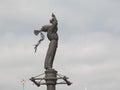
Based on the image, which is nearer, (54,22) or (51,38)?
(51,38)

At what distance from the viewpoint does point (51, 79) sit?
13.8 metres

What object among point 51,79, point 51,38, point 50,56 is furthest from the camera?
point 51,38

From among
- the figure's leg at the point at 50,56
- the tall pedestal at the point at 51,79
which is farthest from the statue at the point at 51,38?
the tall pedestal at the point at 51,79

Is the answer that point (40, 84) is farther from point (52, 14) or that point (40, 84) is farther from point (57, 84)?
point (52, 14)

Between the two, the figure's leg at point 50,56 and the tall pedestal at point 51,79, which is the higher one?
the figure's leg at point 50,56

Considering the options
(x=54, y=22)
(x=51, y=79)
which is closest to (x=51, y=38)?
(x=54, y=22)

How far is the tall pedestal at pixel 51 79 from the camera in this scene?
13.8m

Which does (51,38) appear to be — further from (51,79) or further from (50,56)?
(51,79)

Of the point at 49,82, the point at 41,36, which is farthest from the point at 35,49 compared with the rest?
the point at 49,82

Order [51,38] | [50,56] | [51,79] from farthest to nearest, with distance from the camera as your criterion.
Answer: [51,38] → [50,56] → [51,79]

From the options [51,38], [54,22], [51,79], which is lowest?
[51,79]

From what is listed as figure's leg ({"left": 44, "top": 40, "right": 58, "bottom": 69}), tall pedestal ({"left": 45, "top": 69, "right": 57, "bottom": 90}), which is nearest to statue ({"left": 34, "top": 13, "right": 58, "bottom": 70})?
figure's leg ({"left": 44, "top": 40, "right": 58, "bottom": 69})

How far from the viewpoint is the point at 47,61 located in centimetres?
1418

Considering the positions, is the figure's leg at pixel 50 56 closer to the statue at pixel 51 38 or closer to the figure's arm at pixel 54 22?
the statue at pixel 51 38
